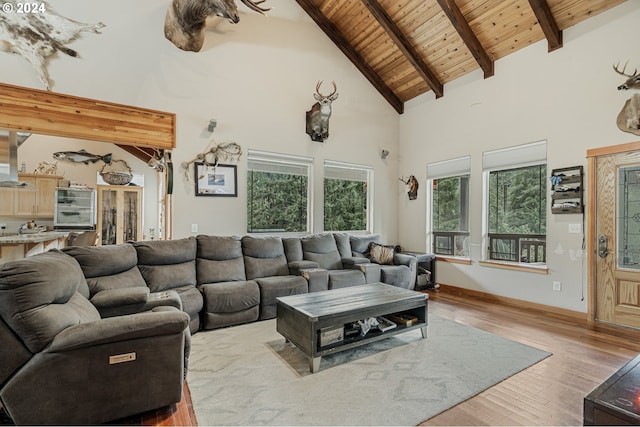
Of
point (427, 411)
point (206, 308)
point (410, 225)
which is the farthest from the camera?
point (410, 225)

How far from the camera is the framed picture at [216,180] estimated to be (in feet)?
14.1

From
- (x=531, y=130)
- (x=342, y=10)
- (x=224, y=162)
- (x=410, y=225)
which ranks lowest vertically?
(x=410, y=225)

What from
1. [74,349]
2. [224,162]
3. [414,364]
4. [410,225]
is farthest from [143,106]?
[410,225]

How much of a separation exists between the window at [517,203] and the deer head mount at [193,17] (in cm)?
406

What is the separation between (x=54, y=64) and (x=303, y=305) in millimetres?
3968

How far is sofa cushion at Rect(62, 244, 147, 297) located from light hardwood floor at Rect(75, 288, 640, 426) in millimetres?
1398

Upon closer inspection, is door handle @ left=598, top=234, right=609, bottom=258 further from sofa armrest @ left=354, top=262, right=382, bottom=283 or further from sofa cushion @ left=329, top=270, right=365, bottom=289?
sofa cushion @ left=329, top=270, right=365, bottom=289

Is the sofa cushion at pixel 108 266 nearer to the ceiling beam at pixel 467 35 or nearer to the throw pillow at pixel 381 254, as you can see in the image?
the throw pillow at pixel 381 254

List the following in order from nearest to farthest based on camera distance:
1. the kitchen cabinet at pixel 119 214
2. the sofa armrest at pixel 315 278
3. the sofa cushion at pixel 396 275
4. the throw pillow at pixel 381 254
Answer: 1. the sofa armrest at pixel 315 278
2. the sofa cushion at pixel 396 275
3. the throw pillow at pixel 381 254
4. the kitchen cabinet at pixel 119 214

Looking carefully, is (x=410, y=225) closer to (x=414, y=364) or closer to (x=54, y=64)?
(x=414, y=364)

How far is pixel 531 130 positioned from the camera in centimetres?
432

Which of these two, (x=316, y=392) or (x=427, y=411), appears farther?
(x=316, y=392)

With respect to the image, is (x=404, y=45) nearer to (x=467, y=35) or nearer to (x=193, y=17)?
(x=467, y=35)

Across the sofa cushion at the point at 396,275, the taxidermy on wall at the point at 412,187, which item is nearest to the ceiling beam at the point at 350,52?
the taxidermy on wall at the point at 412,187
